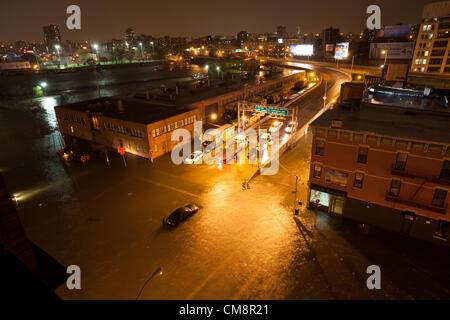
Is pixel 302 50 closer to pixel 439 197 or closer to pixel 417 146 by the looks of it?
pixel 417 146

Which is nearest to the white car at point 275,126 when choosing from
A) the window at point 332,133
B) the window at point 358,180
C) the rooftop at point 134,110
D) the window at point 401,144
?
the rooftop at point 134,110

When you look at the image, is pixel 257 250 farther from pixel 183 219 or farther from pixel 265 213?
pixel 183 219

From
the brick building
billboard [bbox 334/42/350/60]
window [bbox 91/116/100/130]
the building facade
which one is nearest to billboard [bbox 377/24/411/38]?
the building facade

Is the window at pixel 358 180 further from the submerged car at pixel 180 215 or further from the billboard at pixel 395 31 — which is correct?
the billboard at pixel 395 31

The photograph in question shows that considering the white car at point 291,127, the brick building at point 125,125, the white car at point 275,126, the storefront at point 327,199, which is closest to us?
the storefront at point 327,199

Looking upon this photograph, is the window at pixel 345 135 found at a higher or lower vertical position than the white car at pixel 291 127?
higher

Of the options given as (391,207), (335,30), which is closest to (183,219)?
(391,207)

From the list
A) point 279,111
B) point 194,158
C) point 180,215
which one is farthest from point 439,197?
point 194,158
